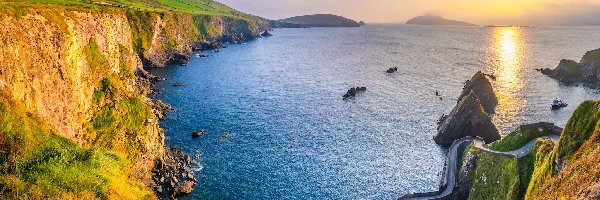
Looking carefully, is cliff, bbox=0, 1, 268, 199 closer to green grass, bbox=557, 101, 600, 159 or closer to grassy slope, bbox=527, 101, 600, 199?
grassy slope, bbox=527, 101, 600, 199

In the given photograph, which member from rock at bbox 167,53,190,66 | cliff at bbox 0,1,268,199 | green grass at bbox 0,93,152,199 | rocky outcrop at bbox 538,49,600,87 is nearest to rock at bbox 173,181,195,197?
cliff at bbox 0,1,268,199

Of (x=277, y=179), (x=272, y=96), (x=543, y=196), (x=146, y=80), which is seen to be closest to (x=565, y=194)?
(x=543, y=196)

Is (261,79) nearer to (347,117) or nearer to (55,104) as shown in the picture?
(347,117)

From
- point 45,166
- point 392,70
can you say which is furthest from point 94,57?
point 392,70

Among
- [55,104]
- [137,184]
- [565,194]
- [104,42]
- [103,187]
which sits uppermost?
[104,42]

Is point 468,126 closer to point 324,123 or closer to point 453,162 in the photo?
point 453,162

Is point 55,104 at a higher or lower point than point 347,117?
higher
